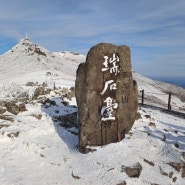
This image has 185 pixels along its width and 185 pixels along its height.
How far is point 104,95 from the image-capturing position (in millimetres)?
9422

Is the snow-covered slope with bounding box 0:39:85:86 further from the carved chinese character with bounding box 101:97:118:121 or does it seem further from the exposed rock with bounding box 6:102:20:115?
the carved chinese character with bounding box 101:97:118:121

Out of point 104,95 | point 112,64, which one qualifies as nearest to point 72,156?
point 104,95

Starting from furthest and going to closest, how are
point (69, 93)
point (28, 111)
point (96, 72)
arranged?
point (69, 93) → point (28, 111) → point (96, 72)

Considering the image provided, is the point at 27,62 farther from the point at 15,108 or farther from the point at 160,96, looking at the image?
the point at 15,108

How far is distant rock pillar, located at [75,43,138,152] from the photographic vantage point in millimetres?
9258

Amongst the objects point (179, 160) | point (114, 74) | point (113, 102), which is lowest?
point (179, 160)

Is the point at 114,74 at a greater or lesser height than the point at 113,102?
greater

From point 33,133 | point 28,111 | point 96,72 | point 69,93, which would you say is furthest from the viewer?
point 69,93

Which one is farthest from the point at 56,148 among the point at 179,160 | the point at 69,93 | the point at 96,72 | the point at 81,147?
the point at 69,93

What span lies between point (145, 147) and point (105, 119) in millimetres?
1584

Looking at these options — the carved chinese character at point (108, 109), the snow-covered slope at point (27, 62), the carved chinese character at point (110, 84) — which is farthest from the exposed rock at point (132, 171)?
the snow-covered slope at point (27, 62)

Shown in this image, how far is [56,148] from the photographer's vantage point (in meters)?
9.44

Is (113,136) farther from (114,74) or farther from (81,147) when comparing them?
(114,74)

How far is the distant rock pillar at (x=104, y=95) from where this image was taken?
9.26 m
